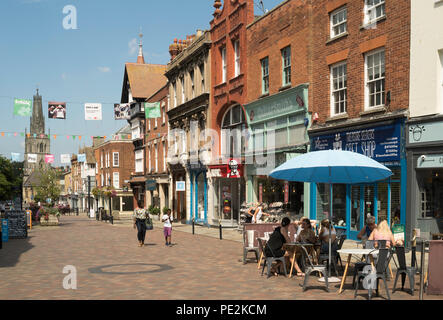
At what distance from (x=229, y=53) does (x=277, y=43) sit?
5.78m

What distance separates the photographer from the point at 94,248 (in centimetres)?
1862

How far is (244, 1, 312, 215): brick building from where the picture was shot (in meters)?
22.0

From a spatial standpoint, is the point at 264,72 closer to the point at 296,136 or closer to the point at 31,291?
the point at 296,136

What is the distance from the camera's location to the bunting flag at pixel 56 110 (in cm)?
2723

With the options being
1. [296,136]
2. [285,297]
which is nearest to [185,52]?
[296,136]

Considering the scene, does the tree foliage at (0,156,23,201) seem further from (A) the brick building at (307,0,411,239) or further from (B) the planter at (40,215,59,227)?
(A) the brick building at (307,0,411,239)

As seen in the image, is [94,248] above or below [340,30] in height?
below

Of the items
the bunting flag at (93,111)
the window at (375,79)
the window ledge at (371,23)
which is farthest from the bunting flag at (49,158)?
the window ledge at (371,23)

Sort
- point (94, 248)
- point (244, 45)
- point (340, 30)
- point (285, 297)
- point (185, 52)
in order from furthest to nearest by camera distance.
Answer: point (185, 52) → point (244, 45) → point (340, 30) → point (94, 248) → point (285, 297)

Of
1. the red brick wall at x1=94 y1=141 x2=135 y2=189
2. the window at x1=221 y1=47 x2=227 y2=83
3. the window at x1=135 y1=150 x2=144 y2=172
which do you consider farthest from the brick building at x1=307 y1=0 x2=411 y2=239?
the red brick wall at x1=94 y1=141 x2=135 y2=189

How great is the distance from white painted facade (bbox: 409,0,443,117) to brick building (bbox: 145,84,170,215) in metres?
27.4

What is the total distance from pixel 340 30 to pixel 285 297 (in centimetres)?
1359

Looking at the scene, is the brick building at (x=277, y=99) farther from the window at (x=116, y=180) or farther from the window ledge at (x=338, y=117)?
the window at (x=116, y=180)

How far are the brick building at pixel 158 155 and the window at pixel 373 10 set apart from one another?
24.9 meters
